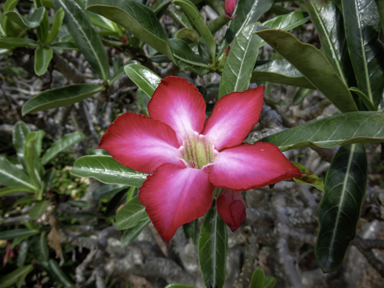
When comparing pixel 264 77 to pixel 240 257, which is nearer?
pixel 264 77

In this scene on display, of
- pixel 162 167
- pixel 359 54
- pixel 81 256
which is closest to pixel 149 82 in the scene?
pixel 162 167

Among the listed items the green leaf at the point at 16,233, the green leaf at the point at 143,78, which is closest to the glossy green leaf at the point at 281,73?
the green leaf at the point at 143,78

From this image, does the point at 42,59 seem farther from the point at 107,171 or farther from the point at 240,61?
the point at 240,61

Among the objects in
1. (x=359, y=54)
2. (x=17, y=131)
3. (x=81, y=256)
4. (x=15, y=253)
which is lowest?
(x=81, y=256)

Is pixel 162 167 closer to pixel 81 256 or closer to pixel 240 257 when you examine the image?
pixel 240 257

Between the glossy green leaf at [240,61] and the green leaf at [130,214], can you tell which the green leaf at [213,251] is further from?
the glossy green leaf at [240,61]

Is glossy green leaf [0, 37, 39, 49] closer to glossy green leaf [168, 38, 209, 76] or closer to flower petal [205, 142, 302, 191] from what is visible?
glossy green leaf [168, 38, 209, 76]
